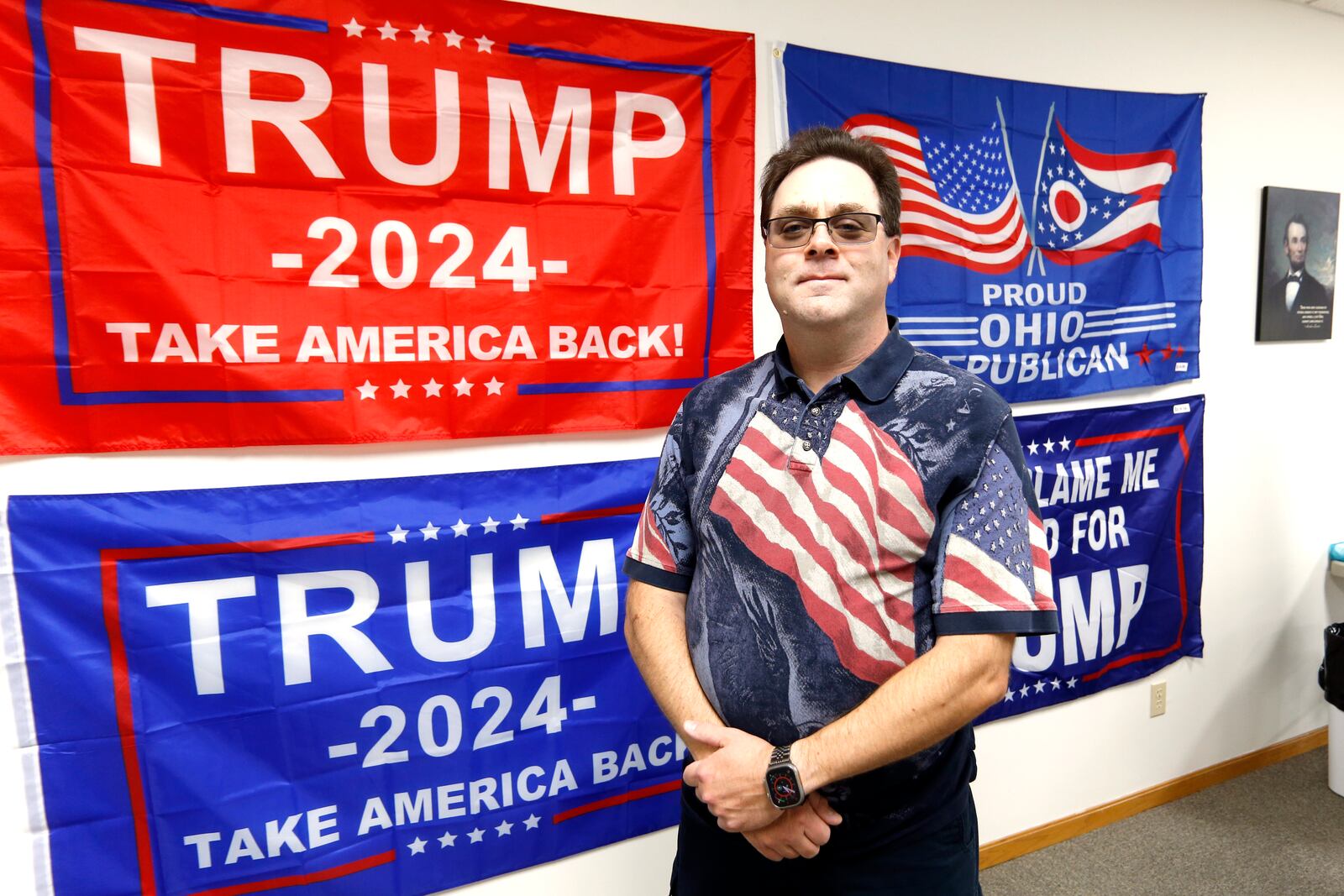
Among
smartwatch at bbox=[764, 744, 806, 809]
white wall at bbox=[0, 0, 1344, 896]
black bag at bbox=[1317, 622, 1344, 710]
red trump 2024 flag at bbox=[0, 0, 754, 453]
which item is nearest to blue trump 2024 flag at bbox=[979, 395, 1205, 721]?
white wall at bbox=[0, 0, 1344, 896]

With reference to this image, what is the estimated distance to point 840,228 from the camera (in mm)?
1092

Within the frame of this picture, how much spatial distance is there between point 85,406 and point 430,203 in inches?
25.4

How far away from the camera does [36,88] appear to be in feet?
4.15

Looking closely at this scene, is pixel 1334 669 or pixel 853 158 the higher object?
pixel 853 158

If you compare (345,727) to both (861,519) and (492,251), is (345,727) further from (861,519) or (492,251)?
(861,519)

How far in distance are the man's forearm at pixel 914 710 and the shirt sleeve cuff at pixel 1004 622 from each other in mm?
16

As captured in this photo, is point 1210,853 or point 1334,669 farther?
point 1334,669

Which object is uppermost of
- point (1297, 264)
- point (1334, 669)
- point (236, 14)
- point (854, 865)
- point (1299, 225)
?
point (236, 14)

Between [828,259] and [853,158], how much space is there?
0.15m

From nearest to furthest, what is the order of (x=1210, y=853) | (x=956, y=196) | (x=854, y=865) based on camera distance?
(x=854, y=865) < (x=956, y=196) < (x=1210, y=853)

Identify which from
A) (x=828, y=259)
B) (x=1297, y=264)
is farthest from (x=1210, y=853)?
(x=828, y=259)

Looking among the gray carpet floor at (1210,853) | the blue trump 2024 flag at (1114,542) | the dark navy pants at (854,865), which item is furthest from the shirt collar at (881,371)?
the gray carpet floor at (1210,853)

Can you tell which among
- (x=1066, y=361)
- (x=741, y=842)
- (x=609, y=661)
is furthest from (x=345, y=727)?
(x=1066, y=361)

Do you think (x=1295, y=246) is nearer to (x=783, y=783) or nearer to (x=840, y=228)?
(x=840, y=228)
